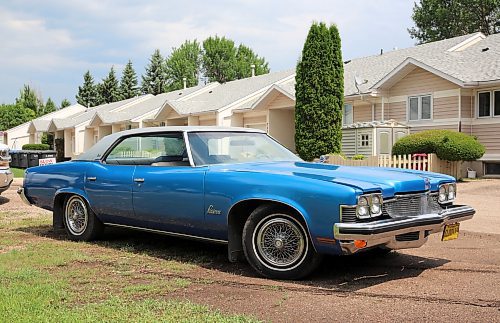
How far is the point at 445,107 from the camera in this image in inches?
891

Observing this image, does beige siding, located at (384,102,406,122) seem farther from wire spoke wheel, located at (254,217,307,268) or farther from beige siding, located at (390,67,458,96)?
wire spoke wheel, located at (254,217,307,268)

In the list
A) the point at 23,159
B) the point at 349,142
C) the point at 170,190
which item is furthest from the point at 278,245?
the point at 23,159

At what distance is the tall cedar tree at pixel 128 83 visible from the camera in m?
76.6

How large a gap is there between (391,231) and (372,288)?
56 centimetres

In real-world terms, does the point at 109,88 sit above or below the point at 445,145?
above

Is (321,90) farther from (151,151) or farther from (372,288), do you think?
(372,288)

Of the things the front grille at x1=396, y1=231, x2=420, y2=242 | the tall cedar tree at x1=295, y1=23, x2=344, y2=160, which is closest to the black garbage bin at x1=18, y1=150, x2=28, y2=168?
the tall cedar tree at x1=295, y1=23, x2=344, y2=160

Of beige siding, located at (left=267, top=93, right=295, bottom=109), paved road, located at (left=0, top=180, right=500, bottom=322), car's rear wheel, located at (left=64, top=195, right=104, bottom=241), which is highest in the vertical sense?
beige siding, located at (left=267, top=93, right=295, bottom=109)

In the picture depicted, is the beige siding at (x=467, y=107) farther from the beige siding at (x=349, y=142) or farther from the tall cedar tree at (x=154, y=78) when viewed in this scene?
the tall cedar tree at (x=154, y=78)

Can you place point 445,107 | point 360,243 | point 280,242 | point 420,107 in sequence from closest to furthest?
point 360,243 < point 280,242 < point 445,107 < point 420,107

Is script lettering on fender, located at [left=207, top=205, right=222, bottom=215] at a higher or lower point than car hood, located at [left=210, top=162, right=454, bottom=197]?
lower

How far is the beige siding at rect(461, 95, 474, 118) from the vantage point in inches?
869

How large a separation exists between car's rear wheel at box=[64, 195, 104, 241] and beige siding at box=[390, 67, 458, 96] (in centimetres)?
1826

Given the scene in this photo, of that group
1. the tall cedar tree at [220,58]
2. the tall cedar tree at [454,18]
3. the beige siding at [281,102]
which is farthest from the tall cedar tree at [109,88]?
the beige siding at [281,102]
